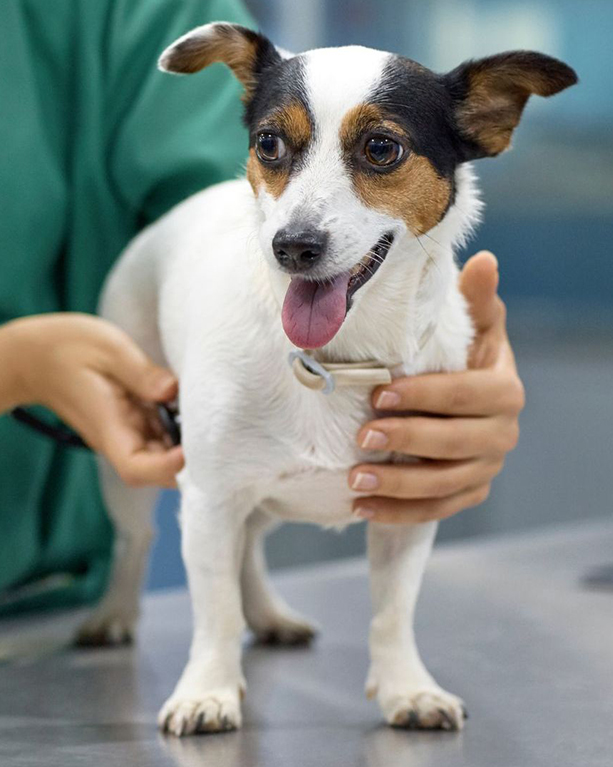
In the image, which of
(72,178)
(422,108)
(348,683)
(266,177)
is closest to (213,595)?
(348,683)

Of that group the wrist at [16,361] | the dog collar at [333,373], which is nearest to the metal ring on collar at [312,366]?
the dog collar at [333,373]

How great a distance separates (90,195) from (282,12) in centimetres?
227

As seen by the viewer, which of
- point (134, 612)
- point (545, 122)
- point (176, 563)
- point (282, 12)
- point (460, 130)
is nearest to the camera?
point (460, 130)

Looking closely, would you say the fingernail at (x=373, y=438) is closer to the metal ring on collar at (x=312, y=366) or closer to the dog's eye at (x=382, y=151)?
the metal ring on collar at (x=312, y=366)

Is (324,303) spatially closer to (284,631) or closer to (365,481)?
(365,481)

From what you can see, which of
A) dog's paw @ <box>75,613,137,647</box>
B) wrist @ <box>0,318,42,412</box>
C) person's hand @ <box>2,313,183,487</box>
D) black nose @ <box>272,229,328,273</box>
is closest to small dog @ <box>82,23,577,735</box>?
black nose @ <box>272,229,328,273</box>

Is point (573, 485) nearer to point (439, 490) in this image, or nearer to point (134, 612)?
point (134, 612)

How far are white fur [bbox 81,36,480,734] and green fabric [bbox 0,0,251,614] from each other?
457mm

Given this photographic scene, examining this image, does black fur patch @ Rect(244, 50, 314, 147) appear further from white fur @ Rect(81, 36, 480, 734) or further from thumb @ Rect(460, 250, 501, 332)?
thumb @ Rect(460, 250, 501, 332)

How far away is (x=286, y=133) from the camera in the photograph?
1.13 m

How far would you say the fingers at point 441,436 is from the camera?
47.6 inches

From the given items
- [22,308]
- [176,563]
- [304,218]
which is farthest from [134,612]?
[176,563]

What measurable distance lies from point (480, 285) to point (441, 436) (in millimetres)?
215

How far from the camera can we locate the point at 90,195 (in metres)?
1.77
